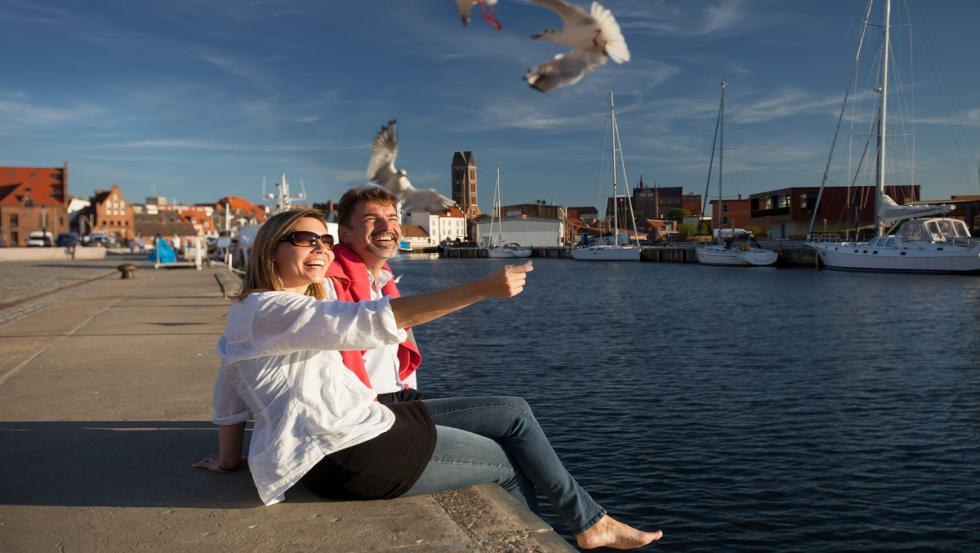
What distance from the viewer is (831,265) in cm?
5559

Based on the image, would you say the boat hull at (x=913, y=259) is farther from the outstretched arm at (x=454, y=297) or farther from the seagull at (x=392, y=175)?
the outstretched arm at (x=454, y=297)

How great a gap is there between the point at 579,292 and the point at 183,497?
37267 millimetres

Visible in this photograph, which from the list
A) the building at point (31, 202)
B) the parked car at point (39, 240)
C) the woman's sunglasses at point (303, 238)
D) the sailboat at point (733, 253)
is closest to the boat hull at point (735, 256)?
the sailboat at point (733, 253)

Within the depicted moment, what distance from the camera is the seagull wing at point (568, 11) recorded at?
2.26 meters

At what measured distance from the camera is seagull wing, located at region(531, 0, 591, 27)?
2258 mm

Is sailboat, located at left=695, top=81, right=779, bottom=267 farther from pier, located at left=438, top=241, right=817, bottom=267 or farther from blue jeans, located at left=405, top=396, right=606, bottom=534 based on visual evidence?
blue jeans, located at left=405, top=396, right=606, bottom=534

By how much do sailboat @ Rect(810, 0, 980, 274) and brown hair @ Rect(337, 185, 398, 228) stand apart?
52.8 m

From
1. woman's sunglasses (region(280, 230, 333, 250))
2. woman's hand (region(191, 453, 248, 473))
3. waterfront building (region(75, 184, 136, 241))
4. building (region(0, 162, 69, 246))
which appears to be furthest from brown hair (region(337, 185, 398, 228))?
waterfront building (region(75, 184, 136, 241))

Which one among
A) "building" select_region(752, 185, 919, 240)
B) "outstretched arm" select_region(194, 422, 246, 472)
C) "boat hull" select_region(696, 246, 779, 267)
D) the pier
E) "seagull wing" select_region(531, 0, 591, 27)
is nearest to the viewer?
"seagull wing" select_region(531, 0, 591, 27)

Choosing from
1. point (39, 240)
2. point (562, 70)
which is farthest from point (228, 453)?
point (39, 240)

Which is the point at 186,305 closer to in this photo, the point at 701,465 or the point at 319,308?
the point at 701,465

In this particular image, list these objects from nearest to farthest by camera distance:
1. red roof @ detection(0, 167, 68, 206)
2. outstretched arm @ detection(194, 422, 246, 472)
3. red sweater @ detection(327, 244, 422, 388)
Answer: outstretched arm @ detection(194, 422, 246, 472)
red sweater @ detection(327, 244, 422, 388)
red roof @ detection(0, 167, 68, 206)

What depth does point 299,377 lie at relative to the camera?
10.5ft

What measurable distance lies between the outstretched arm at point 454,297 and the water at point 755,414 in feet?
16.2
